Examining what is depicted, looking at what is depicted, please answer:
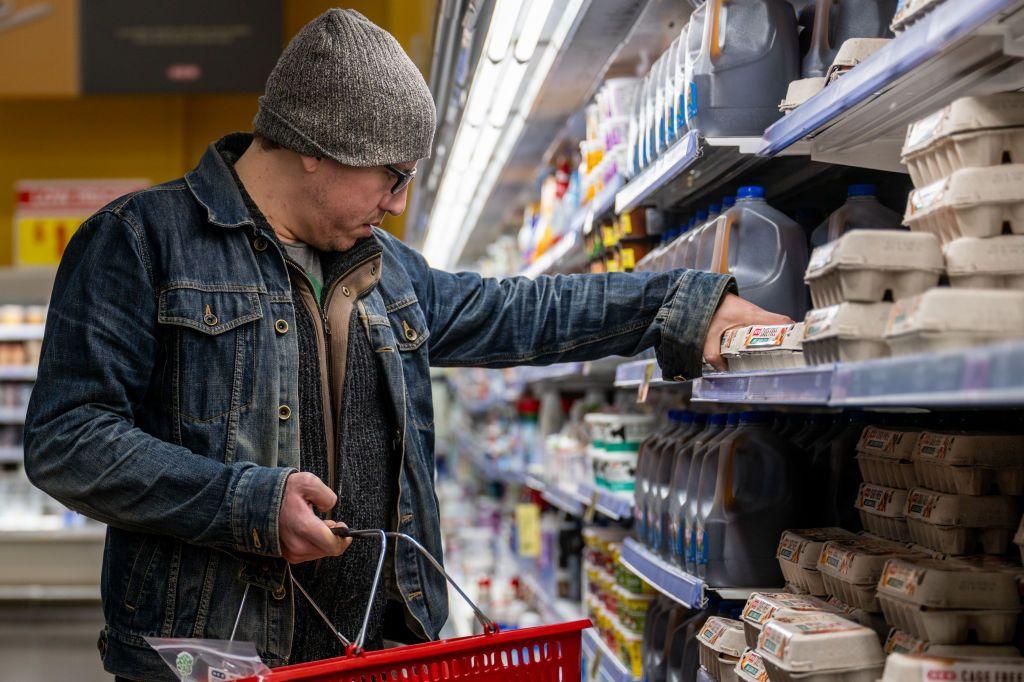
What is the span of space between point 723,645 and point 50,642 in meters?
6.84

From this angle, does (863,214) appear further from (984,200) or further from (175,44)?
(175,44)

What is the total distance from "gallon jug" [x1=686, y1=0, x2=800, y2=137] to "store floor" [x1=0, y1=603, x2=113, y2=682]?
5.52 metres

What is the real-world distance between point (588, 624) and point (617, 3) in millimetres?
1901

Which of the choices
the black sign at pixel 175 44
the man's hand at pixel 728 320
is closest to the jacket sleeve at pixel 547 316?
the man's hand at pixel 728 320

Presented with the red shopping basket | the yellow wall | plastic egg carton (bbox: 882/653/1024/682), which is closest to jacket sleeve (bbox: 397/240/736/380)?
the red shopping basket

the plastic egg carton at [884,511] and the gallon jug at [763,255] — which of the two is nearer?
the plastic egg carton at [884,511]

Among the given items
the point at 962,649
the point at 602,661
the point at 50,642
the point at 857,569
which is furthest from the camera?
the point at 50,642

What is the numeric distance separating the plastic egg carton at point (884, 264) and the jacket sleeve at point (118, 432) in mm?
998

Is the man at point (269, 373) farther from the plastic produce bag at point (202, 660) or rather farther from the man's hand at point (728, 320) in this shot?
the plastic produce bag at point (202, 660)

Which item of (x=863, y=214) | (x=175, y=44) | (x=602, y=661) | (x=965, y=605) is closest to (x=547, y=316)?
(x=863, y=214)

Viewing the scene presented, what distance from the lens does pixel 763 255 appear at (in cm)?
239

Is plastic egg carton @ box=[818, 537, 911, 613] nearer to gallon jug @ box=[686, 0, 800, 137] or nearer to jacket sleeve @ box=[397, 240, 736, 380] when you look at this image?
jacket sleeve @ box=[397, 240, 736, 380]

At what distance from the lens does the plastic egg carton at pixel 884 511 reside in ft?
5.96

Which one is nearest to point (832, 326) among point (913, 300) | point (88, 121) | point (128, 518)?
point (913, 300)
